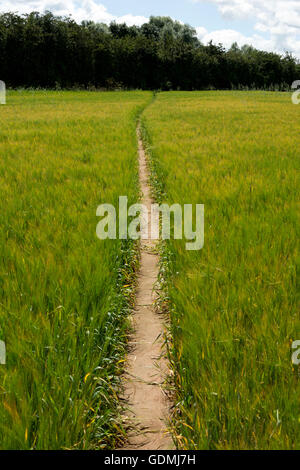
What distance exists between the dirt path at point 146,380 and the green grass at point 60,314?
0.29ft

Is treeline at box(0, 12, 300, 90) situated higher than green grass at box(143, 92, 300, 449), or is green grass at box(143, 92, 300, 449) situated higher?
treeline at box(0, 12, 300, 90)

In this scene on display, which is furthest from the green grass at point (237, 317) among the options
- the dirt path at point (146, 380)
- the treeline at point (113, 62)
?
the treeline at point (113, 62)

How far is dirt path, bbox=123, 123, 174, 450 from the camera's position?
1.77m

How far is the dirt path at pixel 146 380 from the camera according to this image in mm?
1768

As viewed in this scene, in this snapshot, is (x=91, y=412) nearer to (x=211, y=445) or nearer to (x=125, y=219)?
(x=211, y=445)

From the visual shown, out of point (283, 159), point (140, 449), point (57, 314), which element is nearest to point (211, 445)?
point (140, 449)

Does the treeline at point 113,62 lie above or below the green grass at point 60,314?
above

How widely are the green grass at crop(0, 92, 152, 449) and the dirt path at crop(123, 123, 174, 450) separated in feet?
0.29

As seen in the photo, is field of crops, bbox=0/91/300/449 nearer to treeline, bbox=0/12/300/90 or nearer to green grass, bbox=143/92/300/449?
green grass, bbox=143/92/300/449

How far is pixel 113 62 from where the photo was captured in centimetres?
5466

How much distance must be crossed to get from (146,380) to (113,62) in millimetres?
58820

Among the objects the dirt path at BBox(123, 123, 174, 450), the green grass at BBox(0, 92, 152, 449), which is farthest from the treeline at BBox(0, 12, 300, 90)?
the dirt path at BBox(123, 123, 174, 450)

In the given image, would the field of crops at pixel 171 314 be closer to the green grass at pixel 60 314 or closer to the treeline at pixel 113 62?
the green grass at pixel 60 314

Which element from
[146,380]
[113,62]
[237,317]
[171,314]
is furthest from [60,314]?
[113,62]
